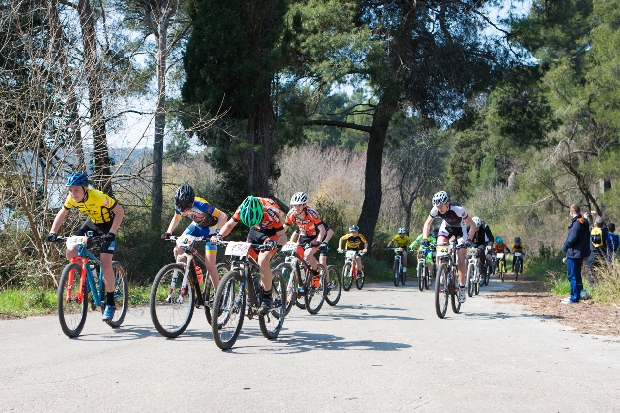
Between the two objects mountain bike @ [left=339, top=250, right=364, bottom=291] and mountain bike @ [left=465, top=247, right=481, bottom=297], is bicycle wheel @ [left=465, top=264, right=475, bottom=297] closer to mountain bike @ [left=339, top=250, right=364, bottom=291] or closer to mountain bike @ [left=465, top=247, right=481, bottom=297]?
mountain bike @ [left=465, top=247, right=481, bottom=297]

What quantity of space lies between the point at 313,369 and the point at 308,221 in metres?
5.40

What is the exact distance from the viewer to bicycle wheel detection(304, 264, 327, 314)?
11.4m

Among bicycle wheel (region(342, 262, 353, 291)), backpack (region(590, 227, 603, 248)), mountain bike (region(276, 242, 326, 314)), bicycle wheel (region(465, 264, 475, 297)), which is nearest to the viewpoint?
mountain bike (region(276, 242, 326, 314))

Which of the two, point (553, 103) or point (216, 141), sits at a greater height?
point (553, 103)

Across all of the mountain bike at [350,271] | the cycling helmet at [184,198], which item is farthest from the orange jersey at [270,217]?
the mountain bike at [350,271]

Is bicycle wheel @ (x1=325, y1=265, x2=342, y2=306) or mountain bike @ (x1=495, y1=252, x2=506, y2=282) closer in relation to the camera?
bicycle wheel @ (x1=325, y1=265, x2=342, y2=306)

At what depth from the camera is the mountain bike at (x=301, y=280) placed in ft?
33.9

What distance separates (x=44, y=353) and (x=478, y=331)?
18.9 feet

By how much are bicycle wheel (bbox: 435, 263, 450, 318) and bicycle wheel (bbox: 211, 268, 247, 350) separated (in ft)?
14.5

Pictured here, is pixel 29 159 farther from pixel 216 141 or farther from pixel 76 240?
pixel 216 141

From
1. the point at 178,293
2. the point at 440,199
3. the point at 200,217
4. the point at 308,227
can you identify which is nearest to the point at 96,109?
the point at 308,227

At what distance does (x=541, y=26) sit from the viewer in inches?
1031

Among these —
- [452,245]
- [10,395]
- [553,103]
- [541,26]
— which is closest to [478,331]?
[452,245]

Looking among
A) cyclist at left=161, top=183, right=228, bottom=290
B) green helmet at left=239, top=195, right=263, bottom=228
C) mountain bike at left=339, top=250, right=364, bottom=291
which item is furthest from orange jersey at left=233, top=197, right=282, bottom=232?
mountain bike at left=339, top=250, right=364, bottom=291
